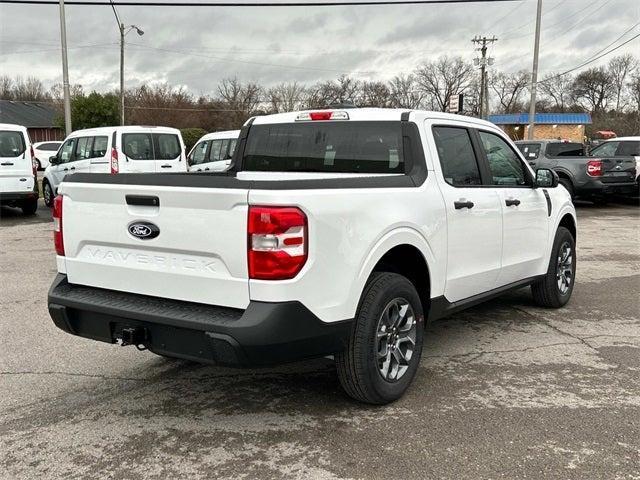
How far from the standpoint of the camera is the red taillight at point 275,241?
9.82 ft

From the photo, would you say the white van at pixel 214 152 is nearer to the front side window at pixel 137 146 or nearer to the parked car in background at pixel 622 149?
the front side window at pixel 137 146

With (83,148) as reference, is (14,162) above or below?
below

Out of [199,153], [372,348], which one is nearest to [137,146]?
[199,153]

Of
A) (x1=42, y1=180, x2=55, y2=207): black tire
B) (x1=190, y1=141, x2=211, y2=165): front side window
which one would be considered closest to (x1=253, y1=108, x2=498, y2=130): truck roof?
(x1=190, y1=141, x2=211, y2=165): front side window

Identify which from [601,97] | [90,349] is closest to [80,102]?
[90,349]

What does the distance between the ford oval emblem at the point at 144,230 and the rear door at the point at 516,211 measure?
109 inches

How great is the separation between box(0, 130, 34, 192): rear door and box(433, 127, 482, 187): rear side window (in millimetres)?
11703

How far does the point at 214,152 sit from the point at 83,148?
11.8ft

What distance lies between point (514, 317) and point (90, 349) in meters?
3.87

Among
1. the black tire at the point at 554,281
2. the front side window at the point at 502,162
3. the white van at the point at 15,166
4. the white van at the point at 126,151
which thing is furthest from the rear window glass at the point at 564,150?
the white van at the point at 15,166

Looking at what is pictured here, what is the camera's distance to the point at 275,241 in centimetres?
301

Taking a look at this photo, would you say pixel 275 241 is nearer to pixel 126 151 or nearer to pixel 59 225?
pixel 59 225

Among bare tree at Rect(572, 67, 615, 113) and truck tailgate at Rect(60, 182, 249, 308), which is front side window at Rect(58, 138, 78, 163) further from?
bare tree at Rect(572, 67, 615, 113)

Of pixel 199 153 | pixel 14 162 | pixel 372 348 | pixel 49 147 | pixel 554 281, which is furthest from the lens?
pixel 49 147
